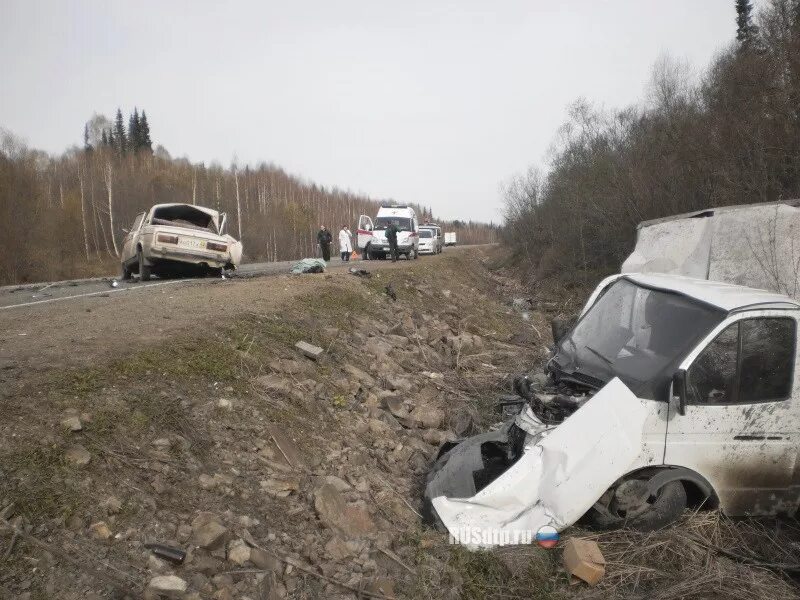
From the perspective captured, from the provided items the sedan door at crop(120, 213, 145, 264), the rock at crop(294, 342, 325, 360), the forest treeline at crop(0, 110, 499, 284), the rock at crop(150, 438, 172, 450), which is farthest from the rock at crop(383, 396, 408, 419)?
the forest treeline at crop(0, 110, 499, 284)

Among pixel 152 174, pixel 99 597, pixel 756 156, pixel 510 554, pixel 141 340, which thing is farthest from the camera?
pixel 152 174

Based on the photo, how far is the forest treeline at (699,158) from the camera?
14.4 meters

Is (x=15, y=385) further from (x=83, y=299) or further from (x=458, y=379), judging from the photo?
(x=458, y=379)

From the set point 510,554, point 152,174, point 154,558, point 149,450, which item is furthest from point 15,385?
point 152,174

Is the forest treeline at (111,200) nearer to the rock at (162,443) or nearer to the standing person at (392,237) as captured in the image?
the standing person at (392,237)

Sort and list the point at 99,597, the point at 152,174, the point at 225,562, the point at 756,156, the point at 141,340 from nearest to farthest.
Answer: the point at 99,597 < the point at 225,562 < the point at 141,340 < the point at 756,156 < the point at 152,174

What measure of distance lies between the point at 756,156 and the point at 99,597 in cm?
1741

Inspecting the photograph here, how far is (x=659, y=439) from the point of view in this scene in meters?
3.73

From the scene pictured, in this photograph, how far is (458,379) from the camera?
832 centimetres

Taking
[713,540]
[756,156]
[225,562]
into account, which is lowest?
[713,540]

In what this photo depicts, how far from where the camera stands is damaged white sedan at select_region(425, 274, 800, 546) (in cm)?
356

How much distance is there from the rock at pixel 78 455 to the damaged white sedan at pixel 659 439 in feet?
7.68

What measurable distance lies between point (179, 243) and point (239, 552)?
949cm

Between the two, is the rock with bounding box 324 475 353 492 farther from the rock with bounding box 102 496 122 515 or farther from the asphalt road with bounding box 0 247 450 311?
the asphalt road with bounding box 0 247 450 311
